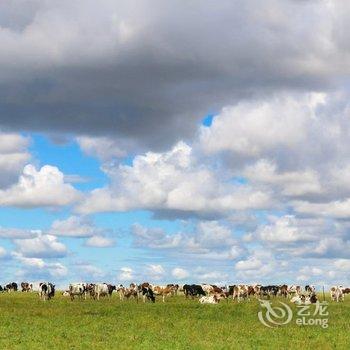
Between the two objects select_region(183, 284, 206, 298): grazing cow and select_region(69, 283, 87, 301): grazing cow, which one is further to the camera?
select_region(183, 284, 206, 298): grazing cow

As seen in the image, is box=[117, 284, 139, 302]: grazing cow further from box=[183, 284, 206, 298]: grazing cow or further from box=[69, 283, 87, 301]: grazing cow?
box=[183, 284, 206, 298]: grazing cow

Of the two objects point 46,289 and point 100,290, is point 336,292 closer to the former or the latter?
point 100,290

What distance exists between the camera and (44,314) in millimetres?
46375

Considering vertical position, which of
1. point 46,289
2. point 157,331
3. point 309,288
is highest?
point 309,288

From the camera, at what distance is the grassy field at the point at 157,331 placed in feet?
98.6

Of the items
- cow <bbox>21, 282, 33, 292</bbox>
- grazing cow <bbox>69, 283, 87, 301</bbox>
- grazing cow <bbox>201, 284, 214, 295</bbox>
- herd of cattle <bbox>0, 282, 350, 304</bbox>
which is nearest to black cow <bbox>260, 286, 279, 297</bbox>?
herd of cattle <bbox>0, 282, 350, 304</bbox>

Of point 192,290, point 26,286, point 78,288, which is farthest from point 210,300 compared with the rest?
point 26,286

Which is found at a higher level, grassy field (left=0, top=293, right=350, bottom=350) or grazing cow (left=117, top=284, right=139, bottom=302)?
grazing cow (left=117, top=284, right=139, bottom=302)

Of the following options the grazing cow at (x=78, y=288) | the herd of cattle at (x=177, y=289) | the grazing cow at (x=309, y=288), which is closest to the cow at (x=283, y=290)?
the herd of cattle at (x=177, y=289)

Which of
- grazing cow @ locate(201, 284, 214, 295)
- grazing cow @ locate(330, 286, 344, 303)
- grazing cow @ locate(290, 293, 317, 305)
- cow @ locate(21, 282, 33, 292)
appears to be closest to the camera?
grazing cow @ locate(290, 293, 317, 305)

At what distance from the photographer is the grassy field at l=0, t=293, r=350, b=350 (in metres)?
30.0

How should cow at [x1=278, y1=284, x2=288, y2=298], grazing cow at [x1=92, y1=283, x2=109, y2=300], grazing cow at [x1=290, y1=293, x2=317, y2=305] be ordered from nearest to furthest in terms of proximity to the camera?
grazing cow at [x1=290, y1=293, x2=317, y2=305] < grazing cow at [x1=92, y1=283, x2=109, y2=300] < cow at [x1=278, y1=284, x2=288, y2=298]

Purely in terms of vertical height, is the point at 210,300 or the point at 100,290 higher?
the point at 100,290

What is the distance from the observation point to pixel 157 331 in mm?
35156
